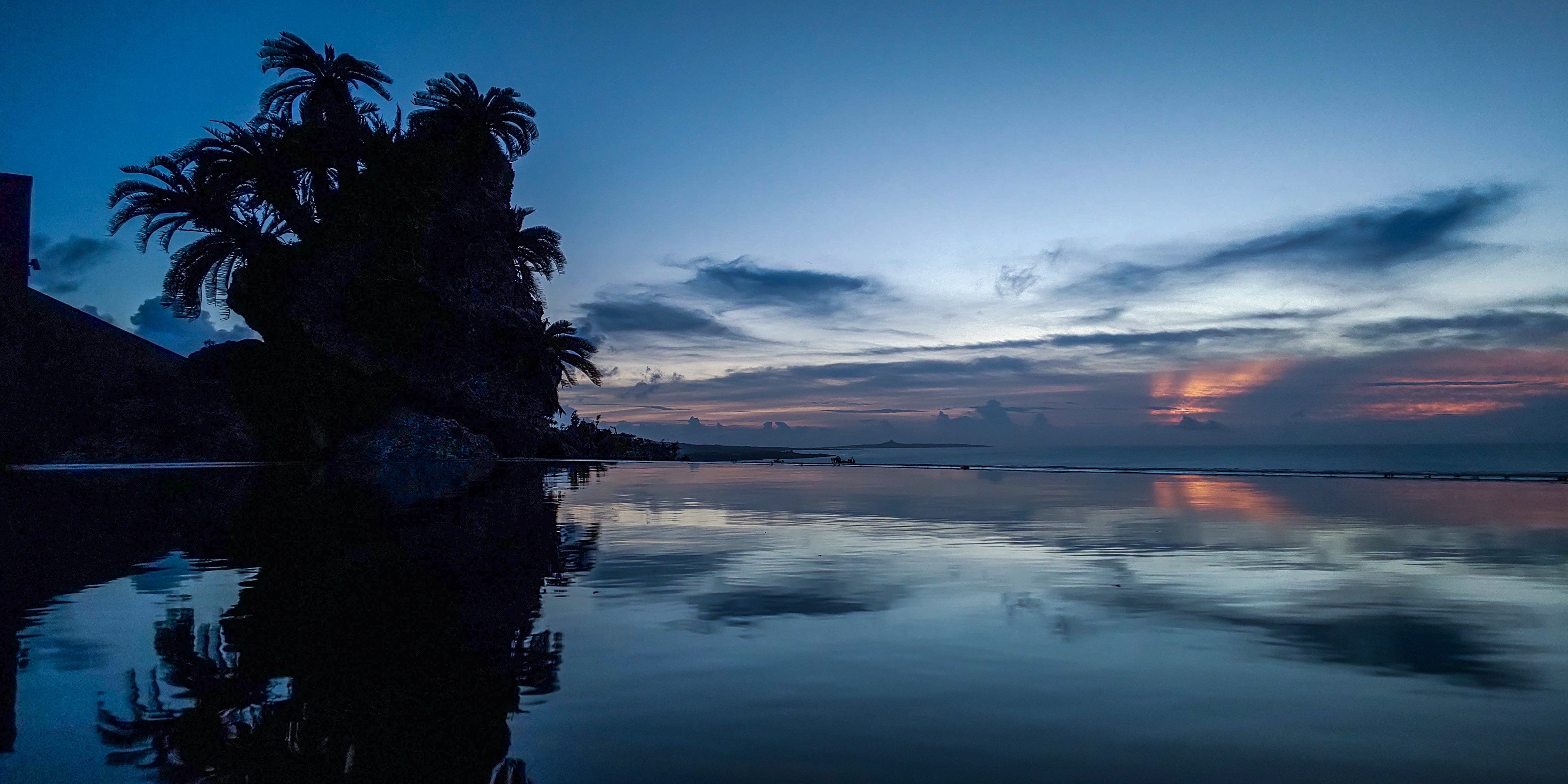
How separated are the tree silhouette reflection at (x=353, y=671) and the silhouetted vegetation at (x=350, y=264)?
28858mm

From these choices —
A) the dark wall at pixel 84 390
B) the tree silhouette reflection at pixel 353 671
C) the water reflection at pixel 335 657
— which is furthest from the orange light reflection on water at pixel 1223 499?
the dark wall at pixel 84 390

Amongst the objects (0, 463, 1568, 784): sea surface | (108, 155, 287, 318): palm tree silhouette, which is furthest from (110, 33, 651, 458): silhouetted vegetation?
(0, 463, 1568, 784): sea surface

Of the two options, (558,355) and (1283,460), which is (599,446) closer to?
(558,355)

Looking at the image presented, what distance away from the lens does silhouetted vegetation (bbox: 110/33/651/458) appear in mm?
34938

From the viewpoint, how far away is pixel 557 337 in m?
40.7

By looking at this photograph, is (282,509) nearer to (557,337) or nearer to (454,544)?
(454,544)

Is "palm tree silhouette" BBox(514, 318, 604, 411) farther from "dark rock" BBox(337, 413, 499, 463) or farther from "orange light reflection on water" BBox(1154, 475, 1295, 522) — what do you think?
"orange light reflection on water" BBox(1154, 475, 1295, 522)

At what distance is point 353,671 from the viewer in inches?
179

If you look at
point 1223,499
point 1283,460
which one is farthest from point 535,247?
point 1283,460

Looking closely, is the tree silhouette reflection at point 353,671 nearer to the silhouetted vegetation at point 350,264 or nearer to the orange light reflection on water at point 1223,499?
the orange light reflection on water at point 1223,499

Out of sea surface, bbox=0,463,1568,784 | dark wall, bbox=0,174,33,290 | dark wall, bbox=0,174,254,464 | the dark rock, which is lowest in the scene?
sea surface, bbox=0,463,1568,784

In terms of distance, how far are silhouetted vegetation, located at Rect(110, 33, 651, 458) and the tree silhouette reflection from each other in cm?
2886

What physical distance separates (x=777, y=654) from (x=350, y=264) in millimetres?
36176

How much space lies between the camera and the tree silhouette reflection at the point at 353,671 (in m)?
3.37
